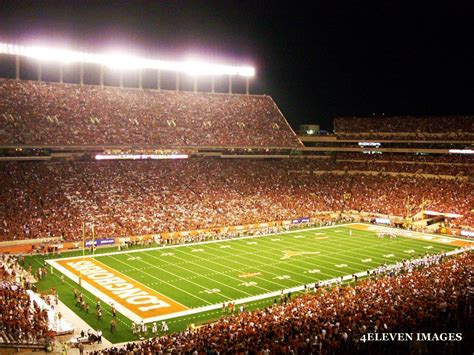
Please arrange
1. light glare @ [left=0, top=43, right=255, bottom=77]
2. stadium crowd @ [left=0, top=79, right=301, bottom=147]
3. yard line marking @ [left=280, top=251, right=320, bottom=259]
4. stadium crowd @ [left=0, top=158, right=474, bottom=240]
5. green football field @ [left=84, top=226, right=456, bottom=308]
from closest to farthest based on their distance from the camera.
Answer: green football field @ [left=84, top=226, right=456, bottom=308] → yard line marking @ [left=280, top=251, right=320, bottom=259] → stadium crowd @ [left=0, top=158, right=474, bottom=240] → stadium crowd @ [left=0, top=79, right=301, bottom=147] → light glare @ [left=0, top=43, right=255, bottom=77]

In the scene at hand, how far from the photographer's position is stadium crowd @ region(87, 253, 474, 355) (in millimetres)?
13625

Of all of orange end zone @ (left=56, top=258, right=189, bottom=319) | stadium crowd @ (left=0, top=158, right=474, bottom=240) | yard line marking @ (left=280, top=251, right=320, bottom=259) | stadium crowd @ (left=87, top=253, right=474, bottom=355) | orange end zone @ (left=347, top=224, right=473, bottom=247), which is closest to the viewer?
stadium crowd @ (left=87, top=253, right=474, bottom=355)

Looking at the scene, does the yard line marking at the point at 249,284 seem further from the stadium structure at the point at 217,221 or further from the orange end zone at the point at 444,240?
the orange end zone at the point at 444,240

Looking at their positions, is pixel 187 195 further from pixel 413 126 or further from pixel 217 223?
pixel 413 126

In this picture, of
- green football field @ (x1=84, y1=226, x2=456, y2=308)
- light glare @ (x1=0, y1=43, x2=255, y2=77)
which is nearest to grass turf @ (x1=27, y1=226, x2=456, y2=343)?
green football field @ (x1=84, y1=226, x2=456, y2=308)

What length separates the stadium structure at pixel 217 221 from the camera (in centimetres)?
1767

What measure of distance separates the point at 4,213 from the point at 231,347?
94.6 ft

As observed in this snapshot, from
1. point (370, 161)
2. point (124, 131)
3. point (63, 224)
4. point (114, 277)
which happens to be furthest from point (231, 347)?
point (370, 161)

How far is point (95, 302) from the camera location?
24.3m

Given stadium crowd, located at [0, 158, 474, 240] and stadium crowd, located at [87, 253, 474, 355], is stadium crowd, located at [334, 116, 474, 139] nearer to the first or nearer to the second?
stadium crowd, located at [0, 158, 474, 240]

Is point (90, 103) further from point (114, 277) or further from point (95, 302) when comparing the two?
Result: point (95, 302)

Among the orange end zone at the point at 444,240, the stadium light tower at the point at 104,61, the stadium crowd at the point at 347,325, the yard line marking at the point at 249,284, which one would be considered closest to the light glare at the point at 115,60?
the stadium light tower at the point at 104,61

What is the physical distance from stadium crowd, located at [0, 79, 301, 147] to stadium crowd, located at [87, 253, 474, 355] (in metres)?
32.9

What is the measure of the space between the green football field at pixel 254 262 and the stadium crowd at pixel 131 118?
56.3 ft
